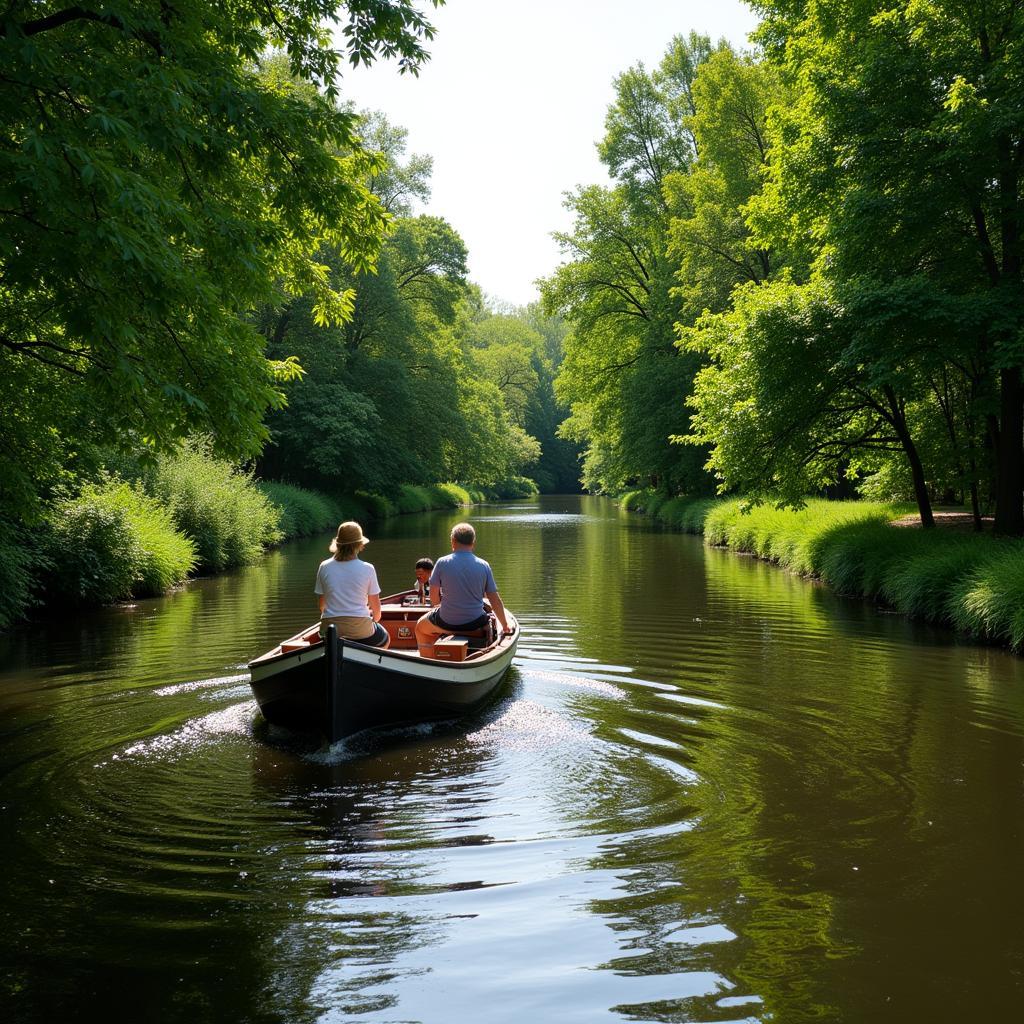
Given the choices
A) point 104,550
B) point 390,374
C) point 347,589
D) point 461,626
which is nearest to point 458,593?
point 461,626

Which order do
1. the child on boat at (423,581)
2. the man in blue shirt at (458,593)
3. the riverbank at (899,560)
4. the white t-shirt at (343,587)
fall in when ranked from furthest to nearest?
the child on boat at (423,581)
the riverbank at (899,560)
the man in blue shirt at (458,593)
the white t-shirt at (343,587)

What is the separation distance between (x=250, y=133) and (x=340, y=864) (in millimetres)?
6320

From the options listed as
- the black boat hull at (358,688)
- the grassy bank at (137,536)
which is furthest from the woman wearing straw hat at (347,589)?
the grassy bank at (137,536)

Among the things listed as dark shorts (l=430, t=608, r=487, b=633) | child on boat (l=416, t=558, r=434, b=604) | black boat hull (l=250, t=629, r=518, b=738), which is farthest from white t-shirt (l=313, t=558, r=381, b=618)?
child on boat (l=416, t=558, r=434, b=604)

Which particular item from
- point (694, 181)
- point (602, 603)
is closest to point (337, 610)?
point (602, 603)

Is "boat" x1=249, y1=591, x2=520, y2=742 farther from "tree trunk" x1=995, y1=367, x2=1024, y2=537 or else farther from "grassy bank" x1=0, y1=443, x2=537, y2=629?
"tree trunk" x1=995, y1=367, x2=1024, y2=537

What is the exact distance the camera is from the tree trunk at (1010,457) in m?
14.4

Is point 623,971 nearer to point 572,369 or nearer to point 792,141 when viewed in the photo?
point 792,141

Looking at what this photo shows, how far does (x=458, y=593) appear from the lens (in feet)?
31.4

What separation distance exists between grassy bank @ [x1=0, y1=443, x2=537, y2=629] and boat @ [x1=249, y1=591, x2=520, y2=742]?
2.68 meters

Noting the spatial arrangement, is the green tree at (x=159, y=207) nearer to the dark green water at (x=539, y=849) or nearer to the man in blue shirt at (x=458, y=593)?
the man in blue shirt at (x=458, y=593)

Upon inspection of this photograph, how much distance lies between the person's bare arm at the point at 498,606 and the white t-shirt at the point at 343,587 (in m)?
1.73

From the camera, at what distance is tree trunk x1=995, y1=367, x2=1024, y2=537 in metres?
14.4

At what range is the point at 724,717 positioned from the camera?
8398 mm
